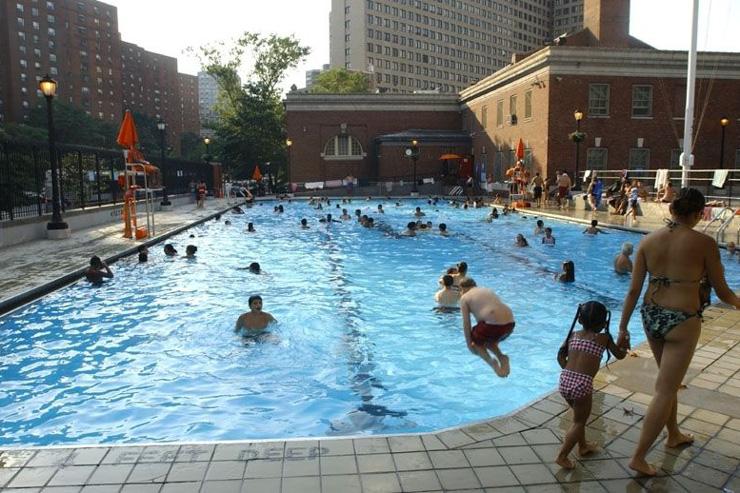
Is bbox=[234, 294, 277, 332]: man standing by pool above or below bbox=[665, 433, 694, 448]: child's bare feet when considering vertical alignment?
below

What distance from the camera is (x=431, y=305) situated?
11.8 m

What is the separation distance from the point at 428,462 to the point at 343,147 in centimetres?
5047

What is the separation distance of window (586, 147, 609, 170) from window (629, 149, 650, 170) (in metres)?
1.81

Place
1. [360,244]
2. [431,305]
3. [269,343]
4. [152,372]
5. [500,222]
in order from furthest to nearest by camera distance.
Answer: [500,222] → [360,244] → [431,305] → [269,343] → [152,372]

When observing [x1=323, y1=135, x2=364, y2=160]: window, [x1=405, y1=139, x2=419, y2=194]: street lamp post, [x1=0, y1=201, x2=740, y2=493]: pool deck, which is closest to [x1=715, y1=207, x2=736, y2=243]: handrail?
[x1=0, y1=201, x2=740, y2=493]: pool deck

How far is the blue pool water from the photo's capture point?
21.3ft

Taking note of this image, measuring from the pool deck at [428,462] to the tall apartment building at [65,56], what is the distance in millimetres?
84024

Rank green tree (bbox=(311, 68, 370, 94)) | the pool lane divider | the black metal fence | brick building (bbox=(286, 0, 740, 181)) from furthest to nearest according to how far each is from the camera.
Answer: green tree (bbox=(311, 68, 370, 94)) → brick building (bbox=(286, 0, 740, 181)) → the black metal fence → the pool lane divider

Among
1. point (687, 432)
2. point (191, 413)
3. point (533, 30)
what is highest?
point (533, 30)

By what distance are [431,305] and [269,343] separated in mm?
3937

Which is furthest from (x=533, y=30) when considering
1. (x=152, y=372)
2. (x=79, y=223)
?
(x=152, y=372)

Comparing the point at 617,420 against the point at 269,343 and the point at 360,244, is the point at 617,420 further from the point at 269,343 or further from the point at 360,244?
the point at 360,244

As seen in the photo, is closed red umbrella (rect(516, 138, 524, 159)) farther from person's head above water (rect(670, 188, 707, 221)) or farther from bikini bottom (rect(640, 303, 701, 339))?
bikini bottom (rect(640, 303, 701, 339))

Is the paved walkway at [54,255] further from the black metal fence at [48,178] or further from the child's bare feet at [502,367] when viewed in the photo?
the child's bare feet at [502,367]
